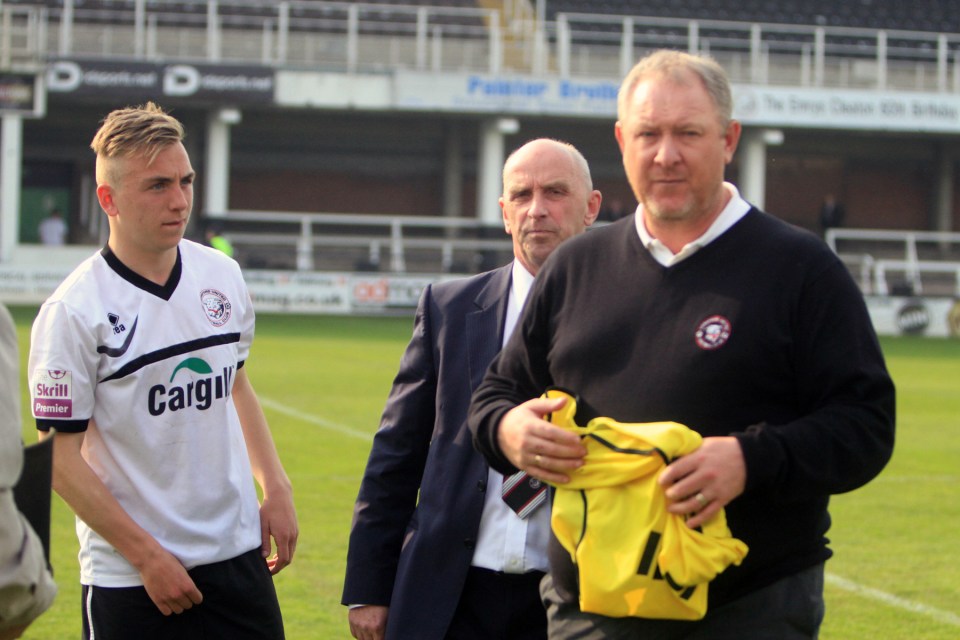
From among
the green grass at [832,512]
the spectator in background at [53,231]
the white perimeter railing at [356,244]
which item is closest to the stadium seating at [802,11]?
the white perimeter railing at [356,244]

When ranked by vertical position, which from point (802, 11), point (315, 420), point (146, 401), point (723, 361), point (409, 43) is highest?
point (802, 11)

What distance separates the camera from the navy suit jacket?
3607mm

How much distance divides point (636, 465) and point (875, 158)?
39.4m

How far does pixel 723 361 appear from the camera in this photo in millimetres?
2725

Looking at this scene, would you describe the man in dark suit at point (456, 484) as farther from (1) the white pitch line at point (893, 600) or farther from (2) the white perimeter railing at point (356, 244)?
(2) the white perimeter railing at point (356, 244)

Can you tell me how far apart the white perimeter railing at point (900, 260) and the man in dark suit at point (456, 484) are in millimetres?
26726

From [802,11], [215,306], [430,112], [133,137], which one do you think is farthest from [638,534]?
[802,11]

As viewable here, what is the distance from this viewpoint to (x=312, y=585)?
6965mm

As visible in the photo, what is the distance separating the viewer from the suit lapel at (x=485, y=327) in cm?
370

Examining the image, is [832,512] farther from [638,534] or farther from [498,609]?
[638,534]

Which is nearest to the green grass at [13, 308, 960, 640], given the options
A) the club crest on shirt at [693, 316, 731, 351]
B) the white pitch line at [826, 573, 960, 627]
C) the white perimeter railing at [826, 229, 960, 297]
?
the white pitch line at [826, 573, 960, 627]

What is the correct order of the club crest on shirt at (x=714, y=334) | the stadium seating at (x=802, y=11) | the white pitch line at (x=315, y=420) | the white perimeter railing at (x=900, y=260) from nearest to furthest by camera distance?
the club crest on shirt at (x=714, y=334) < the white pitch line at (x=315, y=420) < the white perimeter railing at (x=900, y=260) < the stadium seating at (x=802, y=11)

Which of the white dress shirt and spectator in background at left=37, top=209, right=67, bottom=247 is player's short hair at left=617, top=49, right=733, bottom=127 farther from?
spectator in background at left=37, top=209, right=67, bottom=247

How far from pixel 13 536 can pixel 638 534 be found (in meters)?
1.14
